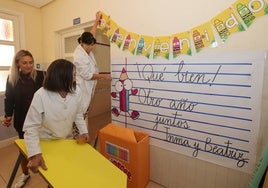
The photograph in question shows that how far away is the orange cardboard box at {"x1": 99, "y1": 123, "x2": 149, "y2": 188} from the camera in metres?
1.55

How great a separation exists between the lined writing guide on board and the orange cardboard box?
0.65 ft

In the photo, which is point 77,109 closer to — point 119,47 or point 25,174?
point 119,47

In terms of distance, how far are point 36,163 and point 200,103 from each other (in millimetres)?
1251

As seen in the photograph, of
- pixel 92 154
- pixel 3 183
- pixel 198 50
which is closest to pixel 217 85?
pixel 198 50

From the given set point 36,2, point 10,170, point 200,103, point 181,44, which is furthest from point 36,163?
point 36,2

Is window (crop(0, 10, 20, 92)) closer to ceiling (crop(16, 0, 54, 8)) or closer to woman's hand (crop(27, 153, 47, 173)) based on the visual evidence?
ceiling (crop(16, 0, 54, 8))

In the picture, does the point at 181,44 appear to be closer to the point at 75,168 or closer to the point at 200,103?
the point at 200,103

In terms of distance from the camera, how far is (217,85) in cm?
134

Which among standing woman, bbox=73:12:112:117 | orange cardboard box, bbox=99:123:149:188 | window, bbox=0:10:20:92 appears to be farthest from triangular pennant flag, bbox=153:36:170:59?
window, bbox=0:10:20:92

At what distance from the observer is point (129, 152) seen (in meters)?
1.57

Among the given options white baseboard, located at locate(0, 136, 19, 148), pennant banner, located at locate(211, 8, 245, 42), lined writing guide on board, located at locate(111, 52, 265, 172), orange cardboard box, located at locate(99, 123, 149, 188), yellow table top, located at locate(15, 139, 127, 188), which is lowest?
white baseboard, located at locate(0, 136, 19, 148)

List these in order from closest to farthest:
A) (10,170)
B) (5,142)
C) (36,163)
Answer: (36,163) < (10,170) < (5,142)

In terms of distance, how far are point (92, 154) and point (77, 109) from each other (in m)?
0.35

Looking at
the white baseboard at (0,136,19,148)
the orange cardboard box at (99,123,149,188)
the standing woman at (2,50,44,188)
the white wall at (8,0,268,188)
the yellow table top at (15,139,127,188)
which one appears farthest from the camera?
the white baseboard at (0,136,19,148)
